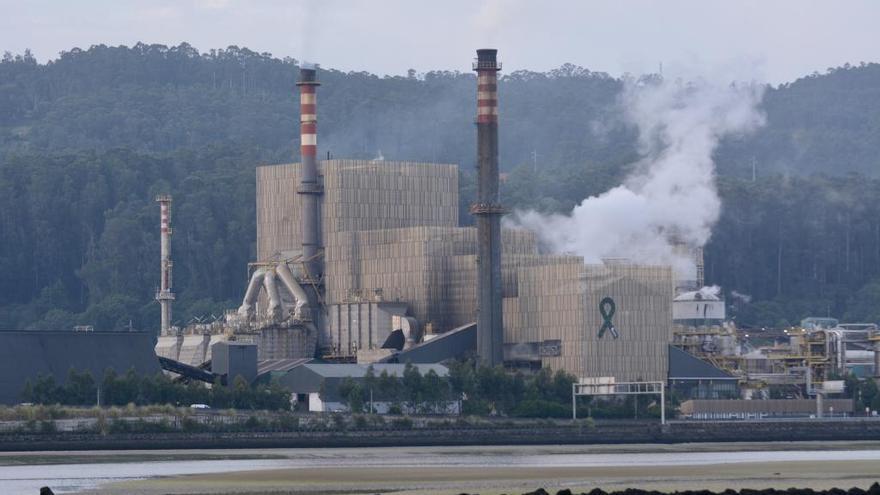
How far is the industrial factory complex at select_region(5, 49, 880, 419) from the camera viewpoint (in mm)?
150875

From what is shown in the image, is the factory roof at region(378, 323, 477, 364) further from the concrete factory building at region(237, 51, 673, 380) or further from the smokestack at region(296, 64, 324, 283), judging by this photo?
the smokestack at region(296, 64, 324, 283)

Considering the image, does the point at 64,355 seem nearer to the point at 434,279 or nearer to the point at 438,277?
the point at 434,279

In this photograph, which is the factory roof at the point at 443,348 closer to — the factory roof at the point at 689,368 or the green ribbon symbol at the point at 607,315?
the green ribbon symbol at the point at 607,315

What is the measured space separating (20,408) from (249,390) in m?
20.8

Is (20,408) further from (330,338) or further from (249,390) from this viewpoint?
(330,338)

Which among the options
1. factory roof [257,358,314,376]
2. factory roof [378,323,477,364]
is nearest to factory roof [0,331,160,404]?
factory roof [257,358,314,376]

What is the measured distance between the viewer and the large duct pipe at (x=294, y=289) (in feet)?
540

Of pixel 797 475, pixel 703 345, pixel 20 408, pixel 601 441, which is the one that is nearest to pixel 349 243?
pixel 703 345

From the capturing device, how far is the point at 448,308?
16250 centimetres

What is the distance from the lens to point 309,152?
16525cm

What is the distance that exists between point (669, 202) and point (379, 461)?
73572 mm

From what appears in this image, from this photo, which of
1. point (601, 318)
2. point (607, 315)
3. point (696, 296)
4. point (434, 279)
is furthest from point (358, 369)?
point (696, 296)

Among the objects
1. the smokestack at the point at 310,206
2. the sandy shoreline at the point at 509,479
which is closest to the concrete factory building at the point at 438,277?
the smokestack at the point at 310,206

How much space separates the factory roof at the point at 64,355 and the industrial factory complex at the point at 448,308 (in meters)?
6.43
